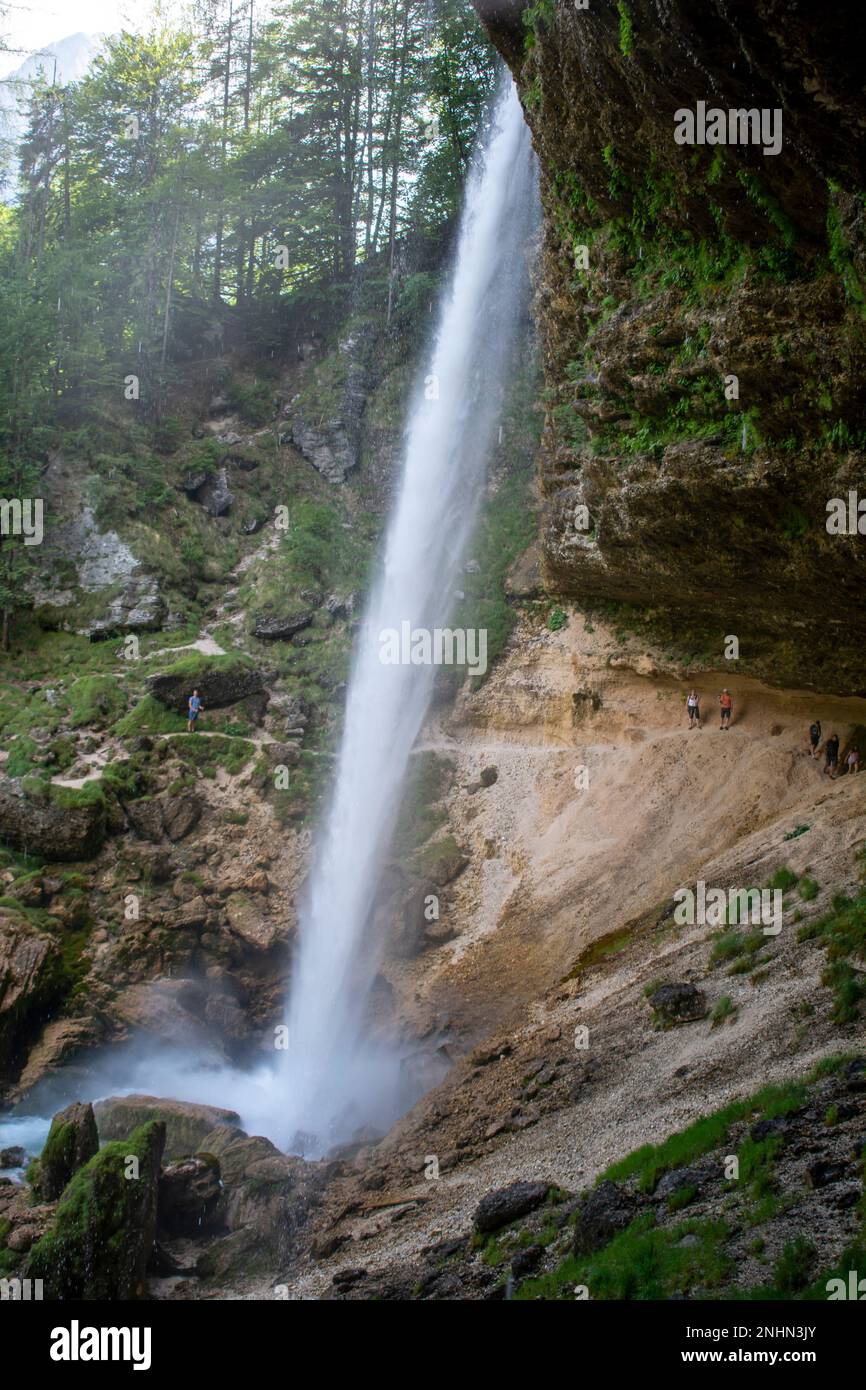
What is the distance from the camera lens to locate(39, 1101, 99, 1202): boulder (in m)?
14.8

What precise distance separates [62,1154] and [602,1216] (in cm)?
878

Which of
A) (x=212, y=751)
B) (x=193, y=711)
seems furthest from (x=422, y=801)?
(x=193, y=711)

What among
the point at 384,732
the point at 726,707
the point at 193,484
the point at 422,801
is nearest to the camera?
the point at 726,707

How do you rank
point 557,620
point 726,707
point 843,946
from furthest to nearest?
point 557,620
point 726,707
point 843,946

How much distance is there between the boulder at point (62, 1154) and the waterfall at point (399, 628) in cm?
385

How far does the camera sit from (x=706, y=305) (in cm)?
1135

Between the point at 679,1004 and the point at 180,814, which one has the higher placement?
the point at 180,814

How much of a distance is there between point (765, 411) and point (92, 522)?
23.9 metres

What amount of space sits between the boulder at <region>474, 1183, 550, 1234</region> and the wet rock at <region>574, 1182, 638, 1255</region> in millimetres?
877

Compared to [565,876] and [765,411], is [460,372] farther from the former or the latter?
[765,411]

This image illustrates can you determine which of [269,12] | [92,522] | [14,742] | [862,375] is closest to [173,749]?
[14,742]

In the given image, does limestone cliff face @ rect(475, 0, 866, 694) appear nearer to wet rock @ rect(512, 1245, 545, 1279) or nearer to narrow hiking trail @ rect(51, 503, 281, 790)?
wet rock @ rect(512, 1245, 545, 1279)

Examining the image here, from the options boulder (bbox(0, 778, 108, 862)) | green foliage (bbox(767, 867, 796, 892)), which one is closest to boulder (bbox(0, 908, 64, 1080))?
boulder (bbox(0, 778, 108, 862))

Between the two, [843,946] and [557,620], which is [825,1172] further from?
[557,620]
